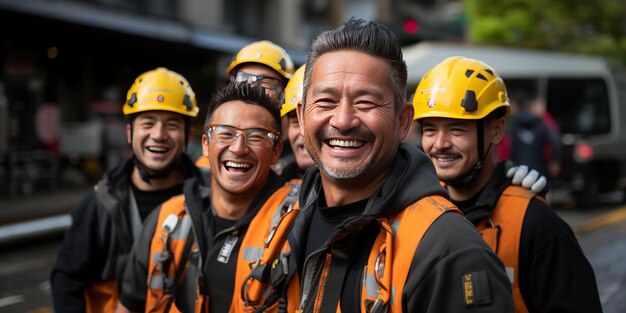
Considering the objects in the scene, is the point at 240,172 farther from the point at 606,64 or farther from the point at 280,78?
the point at 606,64

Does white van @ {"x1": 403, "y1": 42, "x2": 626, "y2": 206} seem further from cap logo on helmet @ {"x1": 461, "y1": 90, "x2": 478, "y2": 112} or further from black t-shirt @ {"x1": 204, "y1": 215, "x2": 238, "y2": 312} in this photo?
black t-shirt @ {"x1": 204, "y1": 215, "x2": 238, "y2": 312}

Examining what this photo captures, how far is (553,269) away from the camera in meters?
2.54

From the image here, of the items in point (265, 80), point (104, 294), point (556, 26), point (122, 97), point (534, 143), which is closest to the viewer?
point (104, 294)

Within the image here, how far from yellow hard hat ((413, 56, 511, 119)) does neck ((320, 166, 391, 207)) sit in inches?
40.2

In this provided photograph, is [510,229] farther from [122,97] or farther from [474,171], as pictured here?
[122,97]

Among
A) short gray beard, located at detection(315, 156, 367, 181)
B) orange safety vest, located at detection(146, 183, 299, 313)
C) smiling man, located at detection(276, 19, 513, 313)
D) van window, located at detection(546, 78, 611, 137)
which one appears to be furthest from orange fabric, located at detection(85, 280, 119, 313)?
van window, located at detection(546, 78, 611, 137)

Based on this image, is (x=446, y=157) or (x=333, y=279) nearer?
(x=333, y=279)

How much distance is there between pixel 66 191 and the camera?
15.5 metres

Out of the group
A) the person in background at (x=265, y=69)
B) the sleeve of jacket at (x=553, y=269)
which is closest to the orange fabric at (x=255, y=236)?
the sleeve of jacket at (x=553, y=269)

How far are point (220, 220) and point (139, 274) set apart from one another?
45cm

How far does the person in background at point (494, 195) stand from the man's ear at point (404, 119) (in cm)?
76

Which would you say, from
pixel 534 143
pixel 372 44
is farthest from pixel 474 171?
pixel 534 143

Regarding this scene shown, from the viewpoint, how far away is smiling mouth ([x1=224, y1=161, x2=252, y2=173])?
3.03 meters

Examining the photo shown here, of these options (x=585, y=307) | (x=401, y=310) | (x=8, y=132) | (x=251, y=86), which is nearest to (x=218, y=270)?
(x=251, y=86)
